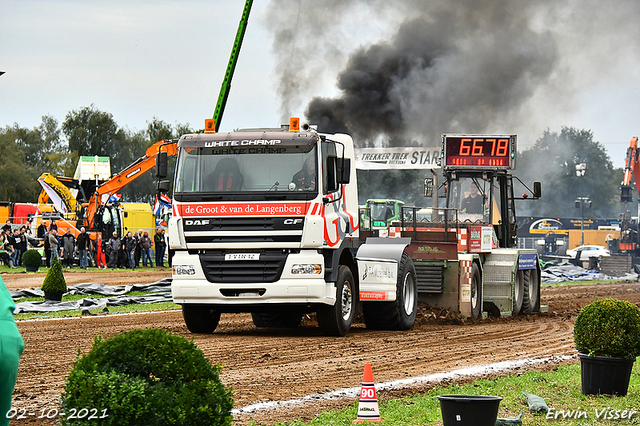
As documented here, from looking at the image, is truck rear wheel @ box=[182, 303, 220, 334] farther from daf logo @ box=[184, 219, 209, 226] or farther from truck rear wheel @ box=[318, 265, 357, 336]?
truck rear wheel @ box=[318, 265, 357, 336]

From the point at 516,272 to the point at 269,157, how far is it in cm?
763

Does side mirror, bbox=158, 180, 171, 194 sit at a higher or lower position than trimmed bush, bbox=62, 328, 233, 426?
higher

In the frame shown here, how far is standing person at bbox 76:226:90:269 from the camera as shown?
103 feet

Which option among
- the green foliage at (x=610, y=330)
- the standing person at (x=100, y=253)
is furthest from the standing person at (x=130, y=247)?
the green foliage at (x=610, y=330)

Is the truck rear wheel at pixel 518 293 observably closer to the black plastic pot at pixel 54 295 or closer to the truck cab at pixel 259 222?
the truck cab at pixel 259 222

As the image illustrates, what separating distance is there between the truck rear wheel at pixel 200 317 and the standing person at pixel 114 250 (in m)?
20.6

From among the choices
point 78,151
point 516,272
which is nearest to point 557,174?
point 78,151

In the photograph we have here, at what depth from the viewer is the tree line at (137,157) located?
46781 mm

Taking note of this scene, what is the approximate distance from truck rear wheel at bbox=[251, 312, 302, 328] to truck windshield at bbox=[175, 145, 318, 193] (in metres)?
3.50

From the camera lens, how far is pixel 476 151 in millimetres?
18906

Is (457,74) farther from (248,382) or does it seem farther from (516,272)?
(248,382)

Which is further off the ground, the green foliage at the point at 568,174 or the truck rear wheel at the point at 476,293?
the green foliage at the point at 568,174

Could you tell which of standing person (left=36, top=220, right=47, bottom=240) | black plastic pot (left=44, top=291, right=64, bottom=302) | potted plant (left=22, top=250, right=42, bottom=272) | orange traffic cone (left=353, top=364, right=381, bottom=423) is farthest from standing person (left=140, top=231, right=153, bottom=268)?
orange traffic cone (left=353, top=364, right=381, bottom=423)
